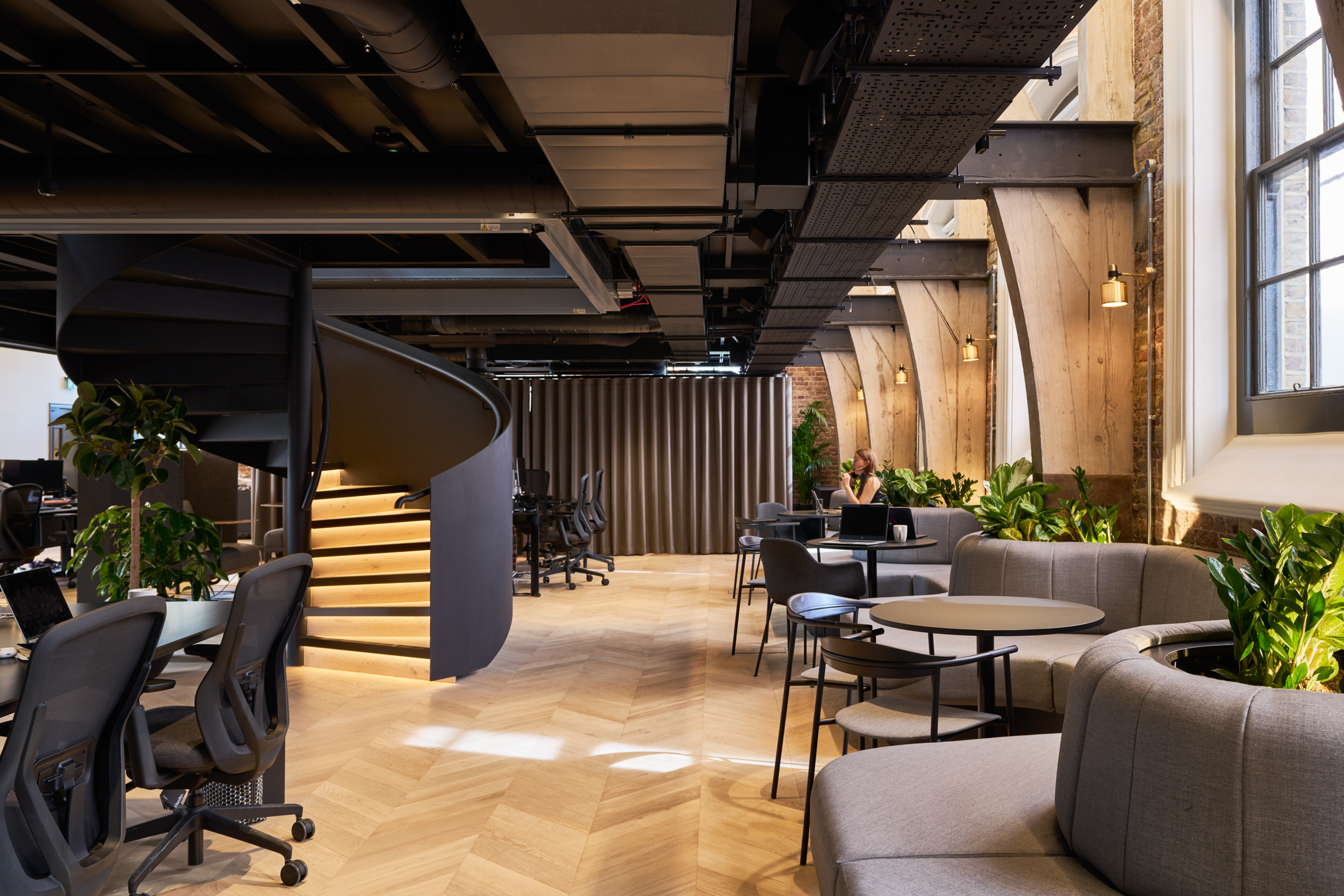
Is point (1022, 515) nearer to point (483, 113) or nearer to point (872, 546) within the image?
point (872, 546)

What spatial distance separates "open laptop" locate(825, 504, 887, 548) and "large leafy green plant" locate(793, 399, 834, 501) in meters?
9.27

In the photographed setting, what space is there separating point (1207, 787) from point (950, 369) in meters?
7.60

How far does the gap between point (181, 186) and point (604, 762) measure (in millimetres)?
3514

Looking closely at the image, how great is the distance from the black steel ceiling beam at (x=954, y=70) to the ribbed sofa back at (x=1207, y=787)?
203cm

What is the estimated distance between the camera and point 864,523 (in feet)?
18.8

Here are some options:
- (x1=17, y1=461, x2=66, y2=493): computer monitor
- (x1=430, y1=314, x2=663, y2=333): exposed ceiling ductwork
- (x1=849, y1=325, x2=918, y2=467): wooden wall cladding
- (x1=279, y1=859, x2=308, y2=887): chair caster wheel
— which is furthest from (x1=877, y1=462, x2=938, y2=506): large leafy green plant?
(x1=17, y1=461, x2=66, y2=493): computer monitor

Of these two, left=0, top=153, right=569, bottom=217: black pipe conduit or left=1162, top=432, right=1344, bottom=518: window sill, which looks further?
left=0, top=153, right=569, bottom=217: black pipe conduit

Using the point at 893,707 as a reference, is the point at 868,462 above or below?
above

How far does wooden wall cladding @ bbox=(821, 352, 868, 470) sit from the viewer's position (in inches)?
539

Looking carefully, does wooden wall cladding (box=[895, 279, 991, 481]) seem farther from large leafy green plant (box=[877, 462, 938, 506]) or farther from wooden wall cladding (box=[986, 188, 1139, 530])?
wooden wall cladding (box=[986, 188, 1139, 530])

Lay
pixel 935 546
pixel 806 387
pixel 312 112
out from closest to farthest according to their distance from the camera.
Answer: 1. pixel 312 112
2. pixel 935 546
3. pixel 806 387

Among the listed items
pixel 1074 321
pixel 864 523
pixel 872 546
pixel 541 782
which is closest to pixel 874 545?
pixel 872 546

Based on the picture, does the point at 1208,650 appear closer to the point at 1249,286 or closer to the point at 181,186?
the point at 1249,286

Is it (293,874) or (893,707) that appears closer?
(293,874)
